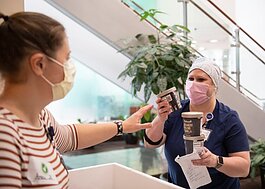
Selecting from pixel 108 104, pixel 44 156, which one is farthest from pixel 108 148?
pixel 44 156

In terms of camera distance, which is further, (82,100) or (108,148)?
(82,100)

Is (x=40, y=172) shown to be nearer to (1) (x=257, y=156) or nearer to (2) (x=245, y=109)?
(1) (x=257, y=156)

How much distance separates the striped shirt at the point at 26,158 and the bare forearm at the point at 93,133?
0.37 m

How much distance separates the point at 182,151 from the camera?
5.94 feet

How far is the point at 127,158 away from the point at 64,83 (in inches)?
167

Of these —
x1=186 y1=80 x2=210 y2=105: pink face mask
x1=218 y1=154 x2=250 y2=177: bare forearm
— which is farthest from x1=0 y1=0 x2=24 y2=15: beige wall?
x1=218 y1=154 x2=250 y2=177: bare forearm

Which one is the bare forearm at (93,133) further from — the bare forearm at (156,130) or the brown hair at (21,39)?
the brown hair at (21,39)

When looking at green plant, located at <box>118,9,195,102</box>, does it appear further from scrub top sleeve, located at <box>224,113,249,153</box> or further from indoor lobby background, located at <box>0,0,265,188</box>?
scrub top sleeve, located at <box>224,113,249,153</box>

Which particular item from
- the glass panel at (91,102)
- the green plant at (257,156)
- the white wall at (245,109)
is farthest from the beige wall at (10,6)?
the glass panel at (91,102)

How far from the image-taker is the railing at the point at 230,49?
13.0ft

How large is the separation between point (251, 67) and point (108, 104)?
10.9 ft

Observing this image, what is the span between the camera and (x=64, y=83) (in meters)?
1.04

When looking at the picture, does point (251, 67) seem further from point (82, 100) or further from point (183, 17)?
point (82, 100)

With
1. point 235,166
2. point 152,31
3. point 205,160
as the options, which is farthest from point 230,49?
point 205,160
